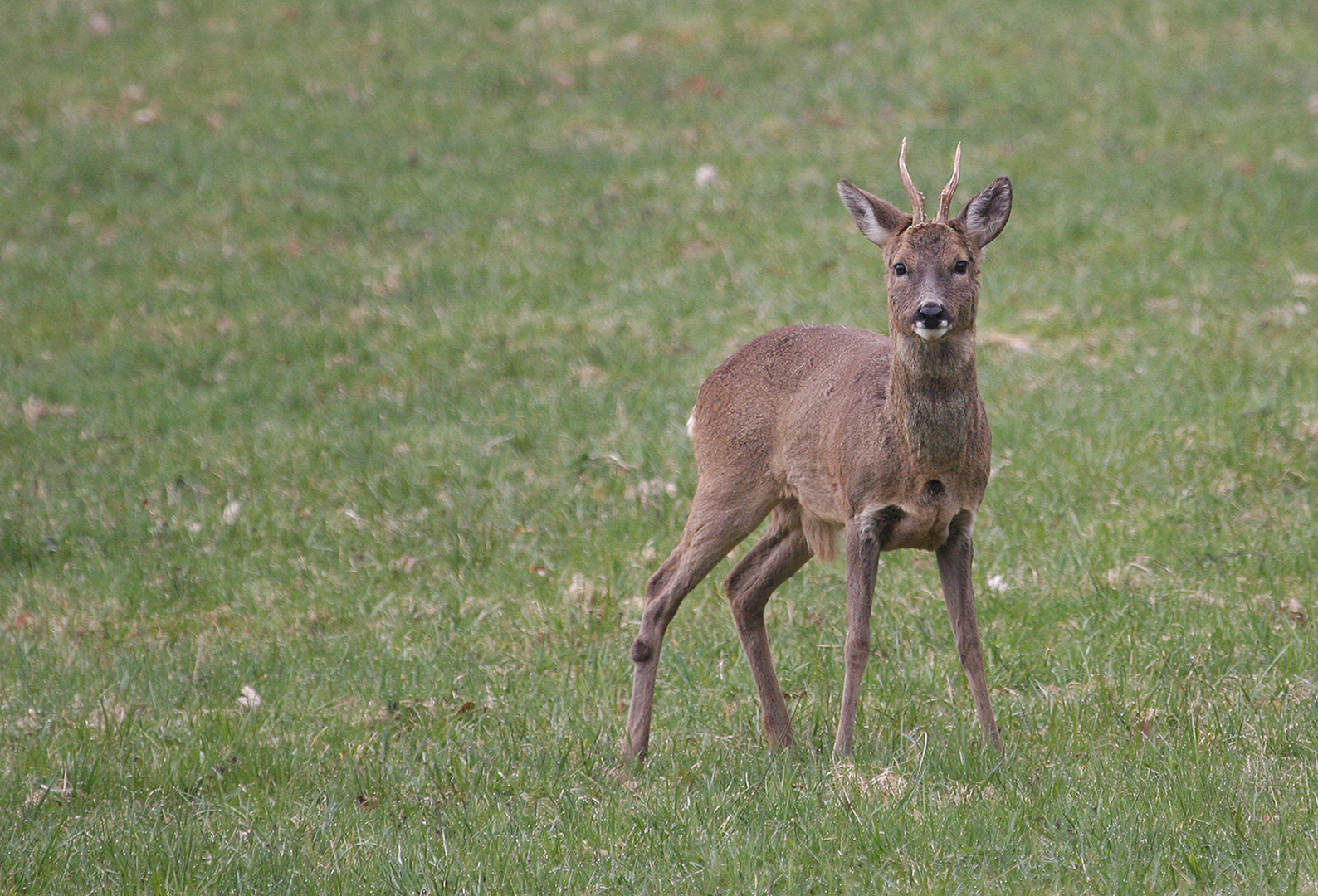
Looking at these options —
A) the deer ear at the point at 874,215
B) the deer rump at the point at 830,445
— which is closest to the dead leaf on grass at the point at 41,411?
the deer rump at the point at 830,445

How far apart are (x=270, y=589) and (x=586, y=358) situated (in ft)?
10.7

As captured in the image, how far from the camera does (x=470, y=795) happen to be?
4.83 meters

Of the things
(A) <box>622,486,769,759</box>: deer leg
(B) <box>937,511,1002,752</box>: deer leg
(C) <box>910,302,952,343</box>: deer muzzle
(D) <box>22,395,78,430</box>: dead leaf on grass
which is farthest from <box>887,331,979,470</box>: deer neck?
(D) <box>22,395,78,430</box>: dead leaf on grass

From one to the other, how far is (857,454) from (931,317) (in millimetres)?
555

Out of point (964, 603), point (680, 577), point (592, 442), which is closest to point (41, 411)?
point (592, 442)

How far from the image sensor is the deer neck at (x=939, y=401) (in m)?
4.67

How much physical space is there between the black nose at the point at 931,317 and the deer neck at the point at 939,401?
0.58ft

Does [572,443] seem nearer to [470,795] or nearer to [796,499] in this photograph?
[796,499]

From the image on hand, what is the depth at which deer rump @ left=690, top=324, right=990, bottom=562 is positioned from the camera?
15.5ft

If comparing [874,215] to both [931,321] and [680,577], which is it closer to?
[931,321]

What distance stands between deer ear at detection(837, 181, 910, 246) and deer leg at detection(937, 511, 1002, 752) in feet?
2.89

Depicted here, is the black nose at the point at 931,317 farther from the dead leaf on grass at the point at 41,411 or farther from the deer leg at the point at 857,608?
the dead leaf on grass at the point at 41,411

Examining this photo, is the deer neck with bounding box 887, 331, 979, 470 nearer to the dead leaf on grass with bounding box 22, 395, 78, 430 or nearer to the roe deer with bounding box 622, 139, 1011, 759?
the roe deer with bounding box 622, 139, 1011, 759

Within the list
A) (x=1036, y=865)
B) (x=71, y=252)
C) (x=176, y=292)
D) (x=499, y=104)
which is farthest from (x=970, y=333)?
(x=499, y=104)
